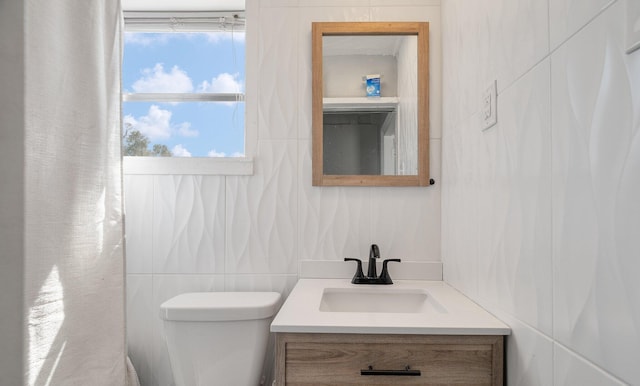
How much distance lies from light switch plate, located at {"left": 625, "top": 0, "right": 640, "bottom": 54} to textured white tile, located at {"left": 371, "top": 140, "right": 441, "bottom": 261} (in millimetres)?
1079

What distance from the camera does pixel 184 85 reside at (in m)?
1.83

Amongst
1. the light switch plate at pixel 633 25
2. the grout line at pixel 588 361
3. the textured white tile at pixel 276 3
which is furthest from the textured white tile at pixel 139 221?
the light switch plate at pixel 633 25

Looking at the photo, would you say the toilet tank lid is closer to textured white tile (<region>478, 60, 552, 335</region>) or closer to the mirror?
the mirror

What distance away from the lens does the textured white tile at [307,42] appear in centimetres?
165

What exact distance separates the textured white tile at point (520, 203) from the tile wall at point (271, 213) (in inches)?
22.5

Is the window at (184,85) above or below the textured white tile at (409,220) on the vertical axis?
above

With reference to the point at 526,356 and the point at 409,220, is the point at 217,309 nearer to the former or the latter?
the point at 409,220

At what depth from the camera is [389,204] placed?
1.63 meters

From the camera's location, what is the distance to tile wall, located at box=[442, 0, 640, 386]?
0.56m

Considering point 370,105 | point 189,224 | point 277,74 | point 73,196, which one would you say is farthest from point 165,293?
point 370,105

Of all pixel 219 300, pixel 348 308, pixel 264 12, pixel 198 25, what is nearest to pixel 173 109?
pixel 198 25

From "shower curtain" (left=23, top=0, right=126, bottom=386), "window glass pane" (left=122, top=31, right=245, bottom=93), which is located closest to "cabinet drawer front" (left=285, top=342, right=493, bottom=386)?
"shower curtain" (left=23, top=0, right=126, bottom=386)

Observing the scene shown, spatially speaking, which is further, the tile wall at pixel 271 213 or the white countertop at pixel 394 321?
the tile wall at pixel 271 213

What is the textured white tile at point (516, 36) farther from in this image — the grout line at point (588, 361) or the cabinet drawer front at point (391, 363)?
the cabinet drawer front at point (391, 363)
